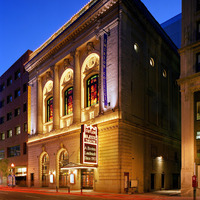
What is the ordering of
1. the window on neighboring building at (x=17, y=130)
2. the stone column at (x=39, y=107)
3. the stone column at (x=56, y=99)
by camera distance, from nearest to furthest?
the stone column at (x=56, y=99) < the stone column at (x=39, y=107) < the window on neighboring building at (x=17, y=130)

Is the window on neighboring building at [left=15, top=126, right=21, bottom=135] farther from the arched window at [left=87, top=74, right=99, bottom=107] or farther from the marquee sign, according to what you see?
the marquee sign

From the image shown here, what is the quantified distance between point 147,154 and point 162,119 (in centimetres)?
752

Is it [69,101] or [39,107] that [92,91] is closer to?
[69,101]

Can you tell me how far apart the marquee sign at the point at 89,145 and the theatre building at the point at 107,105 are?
111 millimetres

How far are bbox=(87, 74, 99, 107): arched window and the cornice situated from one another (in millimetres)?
7205

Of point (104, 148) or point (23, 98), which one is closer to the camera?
point (104, 148)

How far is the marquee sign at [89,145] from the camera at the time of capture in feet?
103

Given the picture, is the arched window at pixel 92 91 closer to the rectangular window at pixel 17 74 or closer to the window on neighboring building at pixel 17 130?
the window on neighboring building at pixel 17 130

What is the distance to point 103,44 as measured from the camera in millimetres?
34625

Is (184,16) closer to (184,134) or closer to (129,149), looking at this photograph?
(184,134)

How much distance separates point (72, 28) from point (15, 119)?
26.3 meters

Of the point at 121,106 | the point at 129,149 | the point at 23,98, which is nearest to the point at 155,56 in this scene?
the point at 121,106

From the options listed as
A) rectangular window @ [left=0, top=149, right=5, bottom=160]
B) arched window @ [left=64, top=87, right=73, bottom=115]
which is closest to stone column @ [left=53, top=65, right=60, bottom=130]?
arched window @ [left=64, top=87, right=73, bottom=115]

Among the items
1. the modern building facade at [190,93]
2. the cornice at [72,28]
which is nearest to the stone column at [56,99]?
the cornice at [72,28]
